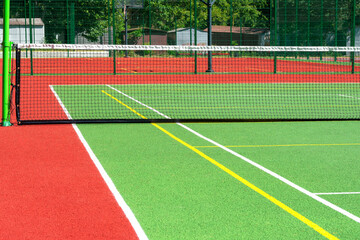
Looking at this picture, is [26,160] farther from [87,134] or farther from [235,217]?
[235,217]

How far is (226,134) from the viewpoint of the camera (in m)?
11.1

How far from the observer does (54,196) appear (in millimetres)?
6543

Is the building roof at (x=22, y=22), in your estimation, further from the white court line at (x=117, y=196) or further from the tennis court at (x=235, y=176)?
the white court line at (x=117, y=196)

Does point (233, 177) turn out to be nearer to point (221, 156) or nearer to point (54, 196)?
point (221, 156)

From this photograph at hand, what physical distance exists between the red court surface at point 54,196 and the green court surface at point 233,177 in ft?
0.88

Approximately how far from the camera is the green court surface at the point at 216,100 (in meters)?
14.5

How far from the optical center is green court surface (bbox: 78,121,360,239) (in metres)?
5.52

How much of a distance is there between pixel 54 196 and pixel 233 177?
218 centimetres

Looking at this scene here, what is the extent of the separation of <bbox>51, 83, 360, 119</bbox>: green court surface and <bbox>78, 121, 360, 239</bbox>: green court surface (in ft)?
7.53

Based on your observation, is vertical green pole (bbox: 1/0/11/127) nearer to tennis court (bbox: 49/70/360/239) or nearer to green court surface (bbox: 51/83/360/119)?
tennis court (bbox: 49/70/360/239)

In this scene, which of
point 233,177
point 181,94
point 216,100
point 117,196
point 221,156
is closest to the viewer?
point 117,196

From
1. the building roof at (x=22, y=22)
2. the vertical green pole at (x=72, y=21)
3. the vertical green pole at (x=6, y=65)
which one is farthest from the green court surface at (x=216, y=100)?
the building roof at (x=22, y=22)

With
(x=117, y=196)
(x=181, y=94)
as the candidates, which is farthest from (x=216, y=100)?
(x=117, y=196)

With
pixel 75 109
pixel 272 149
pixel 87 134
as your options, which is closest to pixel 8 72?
pixel 87 134
